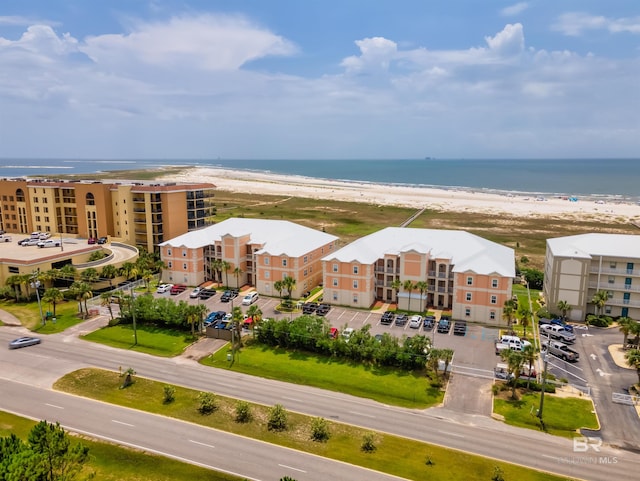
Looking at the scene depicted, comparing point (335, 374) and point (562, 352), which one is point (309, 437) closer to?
point (335, 374)

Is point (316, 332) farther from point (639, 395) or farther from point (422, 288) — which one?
point (639, 395)

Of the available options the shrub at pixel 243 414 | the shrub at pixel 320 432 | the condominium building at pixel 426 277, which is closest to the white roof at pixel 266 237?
the condominium building at pixel 426 277

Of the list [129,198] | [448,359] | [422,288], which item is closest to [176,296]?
[129,198]

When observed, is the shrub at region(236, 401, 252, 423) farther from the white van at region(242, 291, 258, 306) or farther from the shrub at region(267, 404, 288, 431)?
the white van at region(242, 291, 258, 306)

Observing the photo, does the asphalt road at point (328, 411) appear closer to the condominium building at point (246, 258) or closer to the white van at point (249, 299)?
the white van at point (249, 299)

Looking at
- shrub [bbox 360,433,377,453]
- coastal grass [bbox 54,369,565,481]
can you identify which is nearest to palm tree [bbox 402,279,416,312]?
coastal grass [bbox 54,369,565,481]

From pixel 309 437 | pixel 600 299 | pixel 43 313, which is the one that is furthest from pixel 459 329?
Answer: pixel 43 313
